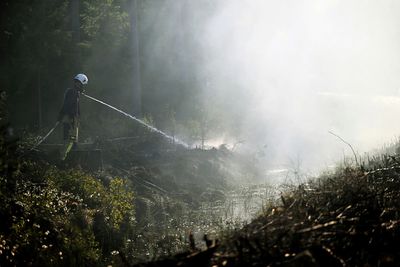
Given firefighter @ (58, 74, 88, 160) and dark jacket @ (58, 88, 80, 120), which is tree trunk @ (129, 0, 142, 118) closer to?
firefighter @ (58, 74, 88, 160)

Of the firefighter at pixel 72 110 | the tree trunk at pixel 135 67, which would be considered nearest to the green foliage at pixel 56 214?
the firefighter at pixel 72 110

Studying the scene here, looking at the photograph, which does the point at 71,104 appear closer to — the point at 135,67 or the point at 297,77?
the point at 135,67

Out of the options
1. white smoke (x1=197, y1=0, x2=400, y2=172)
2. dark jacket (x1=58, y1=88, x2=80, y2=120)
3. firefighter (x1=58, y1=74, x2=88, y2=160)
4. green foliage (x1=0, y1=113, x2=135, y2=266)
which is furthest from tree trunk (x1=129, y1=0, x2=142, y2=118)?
green foliage (x1=0, y1=113, x2=135, y2=266)

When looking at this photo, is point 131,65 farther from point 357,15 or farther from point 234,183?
point 357,15

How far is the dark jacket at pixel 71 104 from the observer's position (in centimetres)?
Result: 1656

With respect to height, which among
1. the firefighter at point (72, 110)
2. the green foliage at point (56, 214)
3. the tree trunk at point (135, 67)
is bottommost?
the green foliage at point (56, 214)

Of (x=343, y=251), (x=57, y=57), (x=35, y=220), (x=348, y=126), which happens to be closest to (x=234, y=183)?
(x=57, y=57)

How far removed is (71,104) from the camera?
16.6 metres

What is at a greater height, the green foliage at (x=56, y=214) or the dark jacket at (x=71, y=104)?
the dark jacket at (x=71, y=104)

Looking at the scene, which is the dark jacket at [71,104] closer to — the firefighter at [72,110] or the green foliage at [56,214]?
the firefighter at [72,110]

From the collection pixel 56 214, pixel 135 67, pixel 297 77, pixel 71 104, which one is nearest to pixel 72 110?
pixel 71 104

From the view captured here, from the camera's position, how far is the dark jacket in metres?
16.6

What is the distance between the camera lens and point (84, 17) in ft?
83.2

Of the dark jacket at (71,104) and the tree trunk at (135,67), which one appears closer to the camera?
the dark jacket at (71,104)
